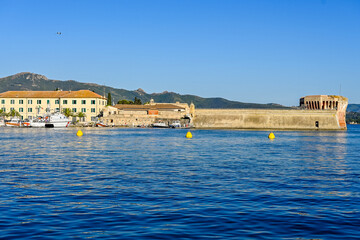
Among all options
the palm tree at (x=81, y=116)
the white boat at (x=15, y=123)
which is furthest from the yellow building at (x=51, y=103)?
the white boat at (x=15, y=123)

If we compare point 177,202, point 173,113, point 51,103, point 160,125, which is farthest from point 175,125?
point 177,202

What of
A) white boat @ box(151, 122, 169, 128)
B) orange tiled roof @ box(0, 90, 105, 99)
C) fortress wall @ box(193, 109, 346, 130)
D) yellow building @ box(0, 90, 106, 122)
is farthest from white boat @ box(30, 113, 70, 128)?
fortress wall @ box(193, 109, 346, 130)

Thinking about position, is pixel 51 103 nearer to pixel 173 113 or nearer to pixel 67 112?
pixel 67 112

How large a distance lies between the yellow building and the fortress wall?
1311 inches

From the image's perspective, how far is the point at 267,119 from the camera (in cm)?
13300

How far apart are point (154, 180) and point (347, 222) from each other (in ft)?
35.4

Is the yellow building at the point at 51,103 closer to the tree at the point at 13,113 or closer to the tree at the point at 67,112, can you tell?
the tree at the point at 67,112

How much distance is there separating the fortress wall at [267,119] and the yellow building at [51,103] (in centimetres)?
3331

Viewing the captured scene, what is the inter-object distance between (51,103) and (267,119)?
6873cm

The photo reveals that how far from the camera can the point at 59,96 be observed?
432 ft

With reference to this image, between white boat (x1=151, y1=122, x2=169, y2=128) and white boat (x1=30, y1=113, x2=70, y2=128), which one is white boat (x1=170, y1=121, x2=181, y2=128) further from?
white boat (x1=30, y1=113, x2=70, y2=128)

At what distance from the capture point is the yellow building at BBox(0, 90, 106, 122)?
130 meters

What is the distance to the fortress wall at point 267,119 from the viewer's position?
130m

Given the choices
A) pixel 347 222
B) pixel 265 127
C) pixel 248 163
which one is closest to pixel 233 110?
pixel 265 127
